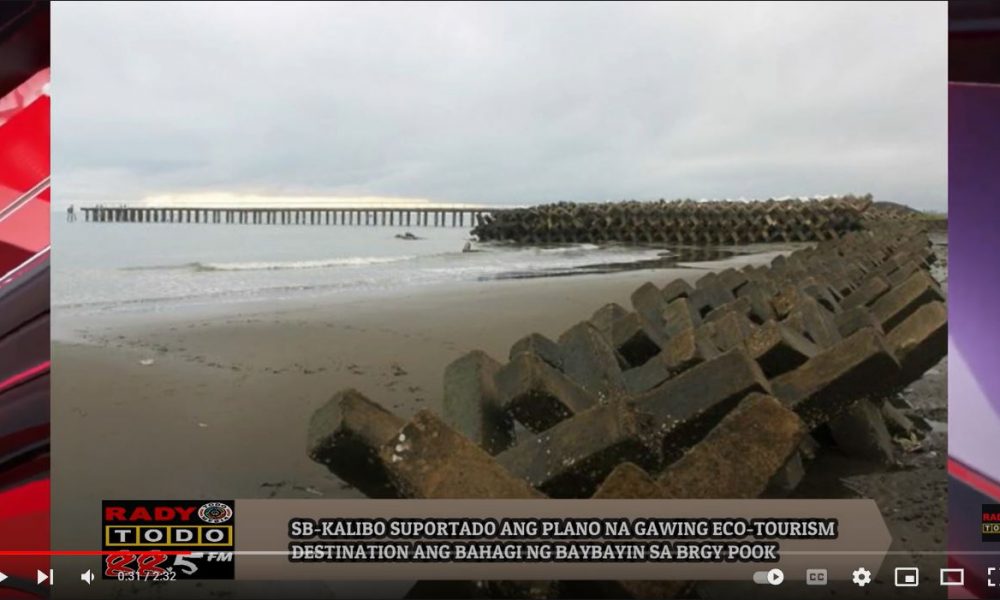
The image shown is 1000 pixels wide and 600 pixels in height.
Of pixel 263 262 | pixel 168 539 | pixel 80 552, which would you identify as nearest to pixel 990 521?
pixel 168 539

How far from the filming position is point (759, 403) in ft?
4.73

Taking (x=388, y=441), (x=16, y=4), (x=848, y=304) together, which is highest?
(x=16, y=4)

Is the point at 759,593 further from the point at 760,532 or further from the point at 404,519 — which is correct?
the point at 404,519

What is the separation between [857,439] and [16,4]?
272 cm

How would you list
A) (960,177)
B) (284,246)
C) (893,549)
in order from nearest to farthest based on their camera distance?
(893,549) < (960,177) < (284,246)

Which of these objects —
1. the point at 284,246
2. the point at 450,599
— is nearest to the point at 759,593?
the point at 450,599

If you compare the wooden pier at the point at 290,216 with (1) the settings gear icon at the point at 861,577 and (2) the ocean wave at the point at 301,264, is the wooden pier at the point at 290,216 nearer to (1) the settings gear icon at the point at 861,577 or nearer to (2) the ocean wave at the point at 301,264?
(2) the ocean wave at the point at 301,264

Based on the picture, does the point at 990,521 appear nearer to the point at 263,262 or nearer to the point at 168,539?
the point at 168,539

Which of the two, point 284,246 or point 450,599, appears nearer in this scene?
point 450,599

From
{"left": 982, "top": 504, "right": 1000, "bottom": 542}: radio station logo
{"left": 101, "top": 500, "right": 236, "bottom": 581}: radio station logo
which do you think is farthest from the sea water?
{"left": 982, "top": 504, "right": 1000, "bottom": 542}: radio station logo
